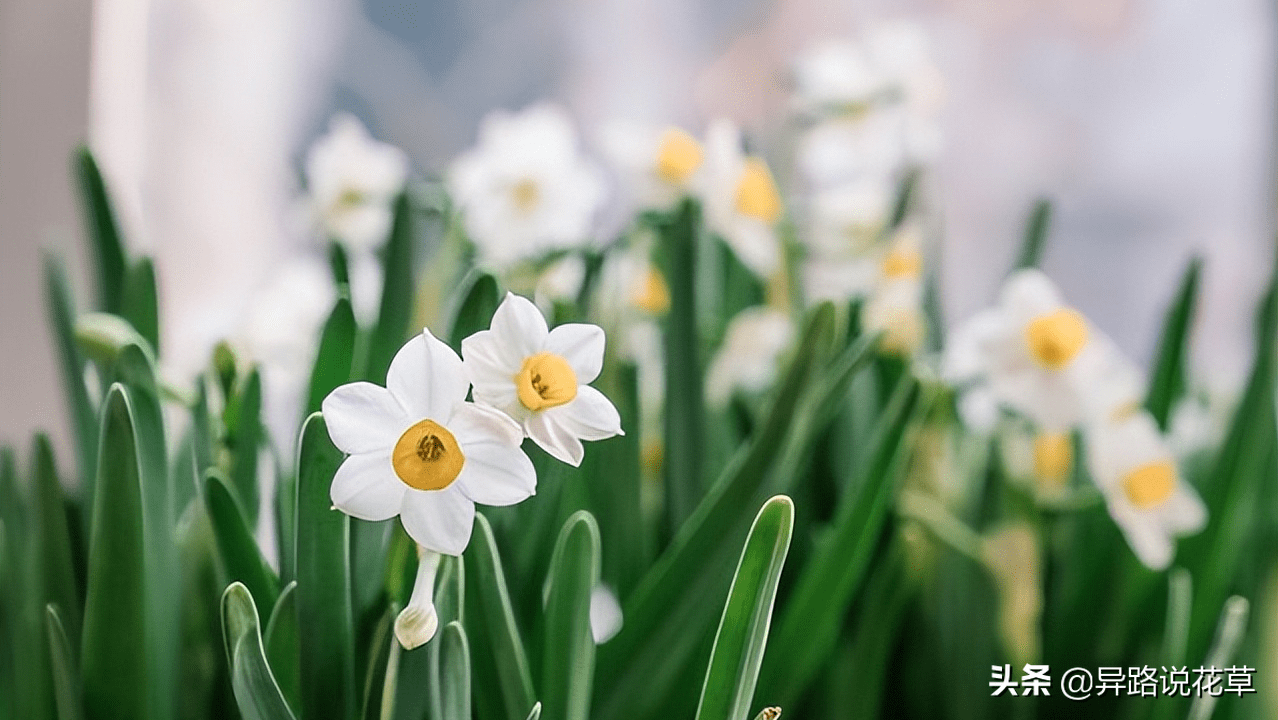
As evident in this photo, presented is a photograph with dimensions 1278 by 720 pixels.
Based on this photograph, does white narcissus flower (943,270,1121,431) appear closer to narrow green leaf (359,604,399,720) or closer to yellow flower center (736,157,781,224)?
yellow flower center (736,157,781,224)

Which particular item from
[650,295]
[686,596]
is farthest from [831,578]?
[650,295]

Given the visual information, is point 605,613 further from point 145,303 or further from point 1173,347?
point 1173,347

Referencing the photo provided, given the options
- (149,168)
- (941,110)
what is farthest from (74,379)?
(941,110)

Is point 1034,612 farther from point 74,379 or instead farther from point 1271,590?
point 74,379

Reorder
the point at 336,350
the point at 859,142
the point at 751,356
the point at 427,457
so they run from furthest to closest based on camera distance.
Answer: the point at 859,142 → the point at 751,356 → the point at 336,350 → the point at 427,457

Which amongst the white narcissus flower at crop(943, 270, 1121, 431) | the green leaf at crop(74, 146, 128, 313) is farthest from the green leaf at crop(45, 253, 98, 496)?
the white narcissus flower at crop(943, 270, 1121, 431)
